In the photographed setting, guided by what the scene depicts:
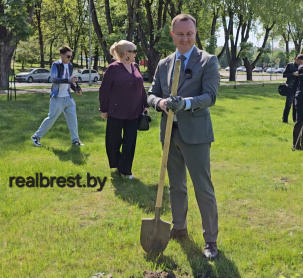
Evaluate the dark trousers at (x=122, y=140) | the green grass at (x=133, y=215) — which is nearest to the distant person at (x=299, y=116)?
the green grass at (x=133, y=215)

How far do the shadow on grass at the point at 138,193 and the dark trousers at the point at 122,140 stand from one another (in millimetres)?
194

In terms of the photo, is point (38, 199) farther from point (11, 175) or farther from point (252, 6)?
point (252, 6)

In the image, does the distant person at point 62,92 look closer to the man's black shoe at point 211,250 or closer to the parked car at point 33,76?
the man's black shoe at point 211,250

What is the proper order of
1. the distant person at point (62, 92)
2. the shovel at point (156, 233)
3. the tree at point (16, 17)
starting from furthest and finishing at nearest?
the tree at point (16, 17)
the distant person at point (62, 92)
the shovel at point (156, 233)

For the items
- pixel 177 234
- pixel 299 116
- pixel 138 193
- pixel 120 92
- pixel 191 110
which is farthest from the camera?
pixel 299 116

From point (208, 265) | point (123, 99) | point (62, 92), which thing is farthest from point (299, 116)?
point (208, 265)

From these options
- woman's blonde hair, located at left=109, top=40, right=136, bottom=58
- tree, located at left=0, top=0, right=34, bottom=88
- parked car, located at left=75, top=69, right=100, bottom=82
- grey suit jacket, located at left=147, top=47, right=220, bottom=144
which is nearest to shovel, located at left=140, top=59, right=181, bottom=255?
grey suit jacket, located at left=147, top=47, right=220, bottom=144

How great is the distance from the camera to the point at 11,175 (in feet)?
19.9

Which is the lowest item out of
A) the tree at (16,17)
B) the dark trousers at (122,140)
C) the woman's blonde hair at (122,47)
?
the dark trousers at (122,140)

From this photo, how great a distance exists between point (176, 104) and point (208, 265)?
1522 mm

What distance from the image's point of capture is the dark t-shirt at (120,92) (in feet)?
18.9

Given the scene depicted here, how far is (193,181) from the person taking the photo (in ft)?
12.1

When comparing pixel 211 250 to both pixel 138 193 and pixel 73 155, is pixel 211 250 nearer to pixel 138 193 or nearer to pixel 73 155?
pixel 138 193

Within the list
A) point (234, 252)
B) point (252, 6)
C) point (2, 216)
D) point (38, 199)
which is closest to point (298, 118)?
point (234, 252)
